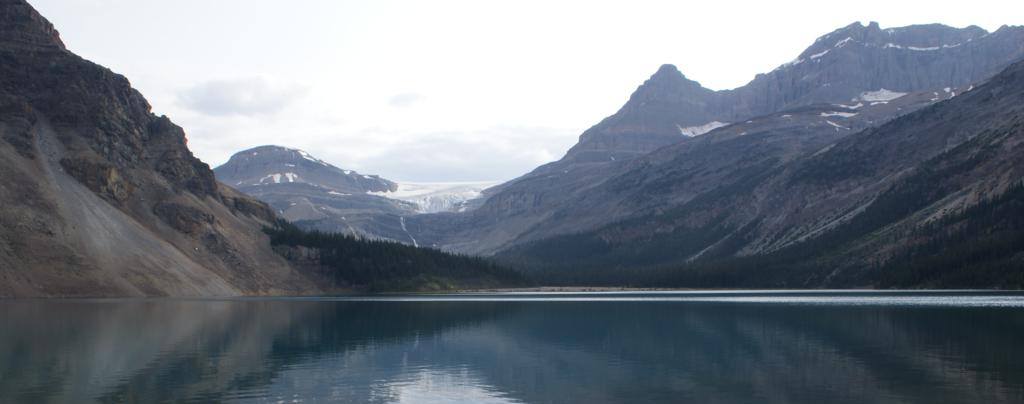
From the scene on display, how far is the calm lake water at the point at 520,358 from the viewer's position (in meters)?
48.9

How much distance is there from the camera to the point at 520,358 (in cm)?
6725

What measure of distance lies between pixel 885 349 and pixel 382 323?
5698 cm

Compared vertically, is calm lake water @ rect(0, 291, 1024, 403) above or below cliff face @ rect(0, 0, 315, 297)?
below

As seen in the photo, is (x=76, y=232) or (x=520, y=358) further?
(x=76, y=232)

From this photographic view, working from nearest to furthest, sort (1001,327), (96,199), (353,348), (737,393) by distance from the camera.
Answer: (737,393), (353,348), (1001,327), (96,199)

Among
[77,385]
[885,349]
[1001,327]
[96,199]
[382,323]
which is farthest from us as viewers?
[96,199]

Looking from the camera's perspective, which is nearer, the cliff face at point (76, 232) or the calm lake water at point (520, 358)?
the calm lake water at point (520, 358)

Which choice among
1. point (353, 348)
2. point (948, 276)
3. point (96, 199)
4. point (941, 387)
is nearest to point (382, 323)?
point (353, 348)

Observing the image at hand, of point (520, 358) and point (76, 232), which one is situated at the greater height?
point (76, 232)

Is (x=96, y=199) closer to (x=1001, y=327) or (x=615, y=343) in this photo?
(x=615, y=343)

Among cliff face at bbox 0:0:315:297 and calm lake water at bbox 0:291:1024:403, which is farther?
cliff face at bbox 0:0:315:297

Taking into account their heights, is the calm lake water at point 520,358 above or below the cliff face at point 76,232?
below

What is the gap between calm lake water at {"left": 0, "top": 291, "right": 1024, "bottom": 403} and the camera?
160 feet

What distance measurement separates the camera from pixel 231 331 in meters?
89.6
